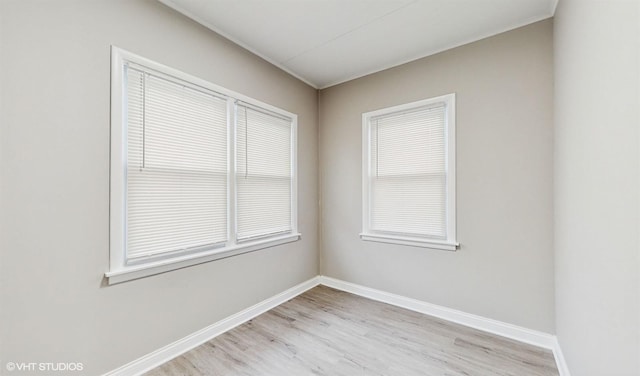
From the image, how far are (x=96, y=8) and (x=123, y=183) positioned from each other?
43.6 inches

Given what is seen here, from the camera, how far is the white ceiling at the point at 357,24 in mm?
1977

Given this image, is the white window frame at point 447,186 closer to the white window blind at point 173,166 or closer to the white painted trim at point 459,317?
the white painted trim at point 459,317

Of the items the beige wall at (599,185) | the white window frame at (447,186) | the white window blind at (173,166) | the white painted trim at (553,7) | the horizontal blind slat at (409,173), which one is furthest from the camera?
the horizontal blind slat at (409,173)

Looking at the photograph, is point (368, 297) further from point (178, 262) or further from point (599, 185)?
point (599, 185)

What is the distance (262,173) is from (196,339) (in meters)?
1.58

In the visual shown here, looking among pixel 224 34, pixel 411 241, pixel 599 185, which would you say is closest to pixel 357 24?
pixel 224 34

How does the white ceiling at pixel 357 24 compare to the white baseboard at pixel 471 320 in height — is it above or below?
above

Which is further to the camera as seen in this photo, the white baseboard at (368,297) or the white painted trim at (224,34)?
the white painted trim at (224,34)

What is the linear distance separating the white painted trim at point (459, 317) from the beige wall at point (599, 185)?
30 cm

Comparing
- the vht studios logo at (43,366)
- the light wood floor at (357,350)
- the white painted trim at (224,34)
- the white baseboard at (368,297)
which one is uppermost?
the white painted trim at (224,34)

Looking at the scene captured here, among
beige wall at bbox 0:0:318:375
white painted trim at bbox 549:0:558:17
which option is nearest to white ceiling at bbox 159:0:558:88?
white painted trim at bbox 549:0:558:17

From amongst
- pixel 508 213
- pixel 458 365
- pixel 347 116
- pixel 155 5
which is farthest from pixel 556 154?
pixel 155 5

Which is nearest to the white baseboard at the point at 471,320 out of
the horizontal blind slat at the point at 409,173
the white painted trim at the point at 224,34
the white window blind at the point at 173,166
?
the horizontal blind slat at the point at 409,173

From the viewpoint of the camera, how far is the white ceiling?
1.98 m
